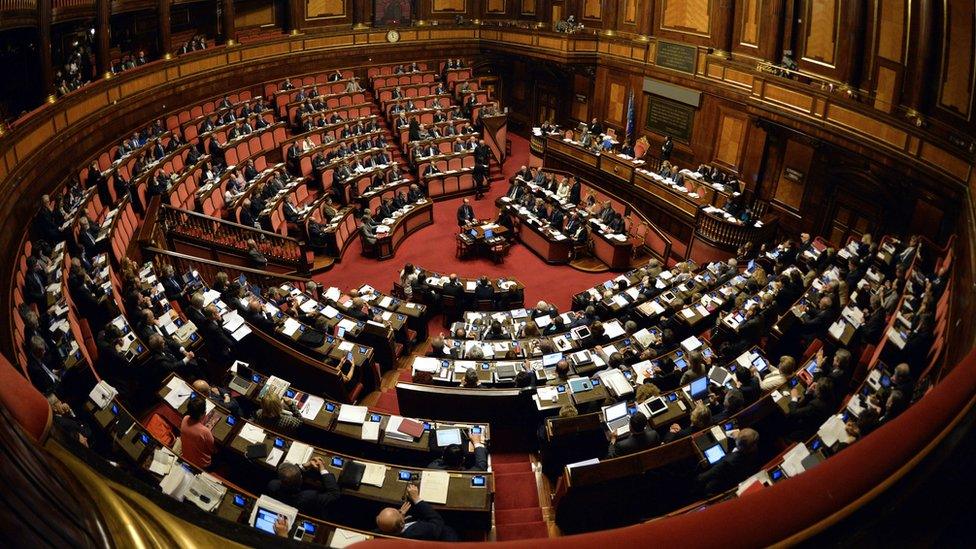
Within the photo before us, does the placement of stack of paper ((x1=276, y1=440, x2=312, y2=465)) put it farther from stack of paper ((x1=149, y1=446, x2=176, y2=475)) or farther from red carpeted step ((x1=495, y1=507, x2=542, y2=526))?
red carpeted step ((x1=495, y1=507, x2=542, y2=526))

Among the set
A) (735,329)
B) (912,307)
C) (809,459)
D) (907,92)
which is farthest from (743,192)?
(809,459)

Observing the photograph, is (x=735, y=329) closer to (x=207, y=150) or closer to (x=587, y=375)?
(x=587, y=375)

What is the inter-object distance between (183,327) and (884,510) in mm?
8543

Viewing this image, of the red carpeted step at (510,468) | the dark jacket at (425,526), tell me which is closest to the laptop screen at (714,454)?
the red carpeted step at (510,468)

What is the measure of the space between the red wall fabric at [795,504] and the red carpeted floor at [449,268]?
1051 cm

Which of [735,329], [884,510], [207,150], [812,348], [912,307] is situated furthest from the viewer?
[207,150]

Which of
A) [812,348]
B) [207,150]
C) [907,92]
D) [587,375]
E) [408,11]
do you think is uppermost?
[408,11]

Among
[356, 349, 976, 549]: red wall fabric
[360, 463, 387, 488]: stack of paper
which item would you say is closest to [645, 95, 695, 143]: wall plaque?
[360, 463, 387, 488]: stack of paper

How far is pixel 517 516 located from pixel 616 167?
35.4ft

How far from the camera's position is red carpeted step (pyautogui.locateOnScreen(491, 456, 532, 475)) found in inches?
282

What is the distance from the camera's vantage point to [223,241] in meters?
11.3

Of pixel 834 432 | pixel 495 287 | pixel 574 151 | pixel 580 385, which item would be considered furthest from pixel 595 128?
pixel 834 432

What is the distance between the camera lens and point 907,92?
9383 millimetres

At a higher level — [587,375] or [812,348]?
[812,348]
